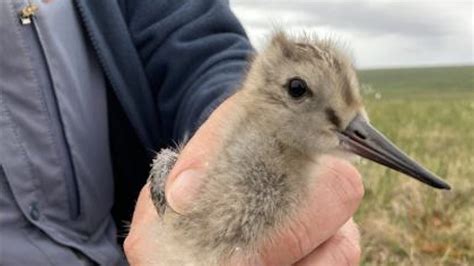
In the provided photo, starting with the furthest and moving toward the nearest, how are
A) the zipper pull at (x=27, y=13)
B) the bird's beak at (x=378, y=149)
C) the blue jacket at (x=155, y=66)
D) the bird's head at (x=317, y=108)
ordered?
the blue jacket at (x=155, y=66)
the zipper pull at (x=27, y=13)
the bird's head at (x=317, y=108)
the bird's beak at (x=378, y=149)

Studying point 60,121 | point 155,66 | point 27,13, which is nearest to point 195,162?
point 60,121

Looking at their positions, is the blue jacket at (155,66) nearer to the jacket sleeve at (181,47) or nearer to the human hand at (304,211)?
the jacket sleeve at (181,47)

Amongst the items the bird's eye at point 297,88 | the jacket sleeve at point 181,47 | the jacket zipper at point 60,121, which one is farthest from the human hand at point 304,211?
the jacket sleeve at point 181,47

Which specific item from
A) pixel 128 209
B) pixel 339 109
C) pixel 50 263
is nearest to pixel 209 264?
pixel 339 109

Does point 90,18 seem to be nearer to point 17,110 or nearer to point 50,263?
point 17,110

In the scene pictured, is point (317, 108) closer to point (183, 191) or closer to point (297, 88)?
point (297, 88)

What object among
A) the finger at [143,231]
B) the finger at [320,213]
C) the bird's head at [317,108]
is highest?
the bird's head at [317,108]

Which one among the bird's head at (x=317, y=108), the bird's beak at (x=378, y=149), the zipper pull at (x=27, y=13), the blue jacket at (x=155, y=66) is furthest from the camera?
the blue jacket at (x=155, y=66)
